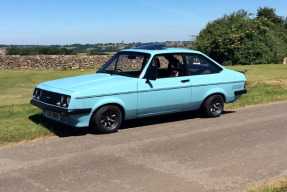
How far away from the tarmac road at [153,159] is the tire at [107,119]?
16 centimetres

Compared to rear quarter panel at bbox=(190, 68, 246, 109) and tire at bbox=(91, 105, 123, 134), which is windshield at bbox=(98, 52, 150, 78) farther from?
rear quarter panel at bbox=(190, 68, 246, 109)

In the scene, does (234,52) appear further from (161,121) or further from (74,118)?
(74,118)

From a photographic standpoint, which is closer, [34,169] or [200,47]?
[34,169]

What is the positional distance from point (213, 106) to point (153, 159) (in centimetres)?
356

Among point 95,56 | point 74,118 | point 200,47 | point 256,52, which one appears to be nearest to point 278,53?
point 256,52

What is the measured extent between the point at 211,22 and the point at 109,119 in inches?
1263

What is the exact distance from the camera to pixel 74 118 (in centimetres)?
669

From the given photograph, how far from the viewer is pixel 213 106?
344 inches

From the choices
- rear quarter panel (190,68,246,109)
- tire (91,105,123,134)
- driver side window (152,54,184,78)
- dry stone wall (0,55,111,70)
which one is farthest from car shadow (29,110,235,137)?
dry stone wall (0,55,111,70)

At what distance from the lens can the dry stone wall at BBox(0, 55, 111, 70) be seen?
29812 mm

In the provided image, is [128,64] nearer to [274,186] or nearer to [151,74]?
[151,74]

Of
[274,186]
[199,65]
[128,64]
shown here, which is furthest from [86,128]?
[274,186]

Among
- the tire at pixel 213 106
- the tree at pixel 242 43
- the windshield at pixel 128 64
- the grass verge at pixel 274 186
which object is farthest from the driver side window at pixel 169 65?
the tree at pixel 242 43

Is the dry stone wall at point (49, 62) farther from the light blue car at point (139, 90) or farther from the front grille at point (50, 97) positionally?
the front grille at point (50, 97)
